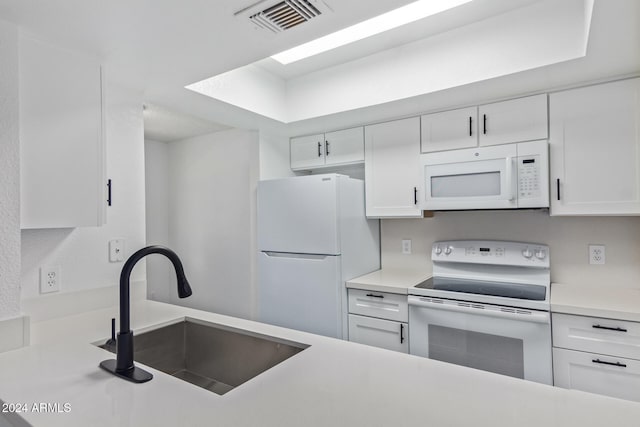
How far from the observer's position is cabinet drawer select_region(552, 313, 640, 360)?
163cm

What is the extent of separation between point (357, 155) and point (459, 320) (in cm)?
140

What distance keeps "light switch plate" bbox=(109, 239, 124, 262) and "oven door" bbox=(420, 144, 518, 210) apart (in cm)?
188

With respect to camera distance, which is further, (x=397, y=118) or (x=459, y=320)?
(x=397, y=118)

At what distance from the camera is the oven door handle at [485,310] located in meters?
1.80

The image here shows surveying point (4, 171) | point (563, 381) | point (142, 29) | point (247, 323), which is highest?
point (142, 29)

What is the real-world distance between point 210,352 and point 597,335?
181 cm

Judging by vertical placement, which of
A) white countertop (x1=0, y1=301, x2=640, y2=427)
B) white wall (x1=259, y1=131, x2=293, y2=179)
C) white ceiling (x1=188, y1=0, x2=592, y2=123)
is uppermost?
white ceiling (x1=188, y1=0, x2=592, y2=123)

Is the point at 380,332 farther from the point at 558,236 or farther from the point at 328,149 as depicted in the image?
the point at 328,149

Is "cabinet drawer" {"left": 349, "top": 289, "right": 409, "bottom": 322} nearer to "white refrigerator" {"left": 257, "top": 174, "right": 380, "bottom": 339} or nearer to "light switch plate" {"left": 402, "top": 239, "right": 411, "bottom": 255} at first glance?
"white refrigerator" {"left": 257, "top": 174, "right": 380, "bottom": 339}

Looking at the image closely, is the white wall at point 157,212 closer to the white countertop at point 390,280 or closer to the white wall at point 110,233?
the white wall at point 110,233

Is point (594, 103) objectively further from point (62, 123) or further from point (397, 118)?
point (62, 123)

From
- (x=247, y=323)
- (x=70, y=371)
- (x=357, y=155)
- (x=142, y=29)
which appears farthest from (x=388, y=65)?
(x=70, y=371)

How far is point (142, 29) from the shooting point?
1.38 meters

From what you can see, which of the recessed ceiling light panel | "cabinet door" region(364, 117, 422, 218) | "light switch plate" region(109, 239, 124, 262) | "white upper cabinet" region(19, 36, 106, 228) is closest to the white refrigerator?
"cabinet door" region(364, 117, 422, 218)
